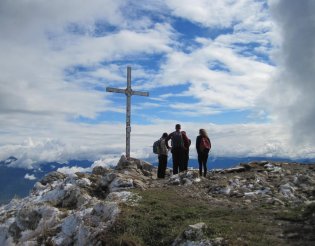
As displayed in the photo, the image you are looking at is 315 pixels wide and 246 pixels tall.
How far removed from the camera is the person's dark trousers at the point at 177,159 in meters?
28.6

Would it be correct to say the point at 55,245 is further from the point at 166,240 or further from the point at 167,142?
the point at 167,142

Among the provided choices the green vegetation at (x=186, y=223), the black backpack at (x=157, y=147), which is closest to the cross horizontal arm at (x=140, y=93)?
the black backpack at (x=157, y=147)

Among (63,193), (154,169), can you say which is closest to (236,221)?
(63,193)

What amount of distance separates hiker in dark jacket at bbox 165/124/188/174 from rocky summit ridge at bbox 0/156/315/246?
241 cm

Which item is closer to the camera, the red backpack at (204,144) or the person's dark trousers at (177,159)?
the red backpack at (204,144)

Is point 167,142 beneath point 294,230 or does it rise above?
above

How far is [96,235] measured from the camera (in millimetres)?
17141

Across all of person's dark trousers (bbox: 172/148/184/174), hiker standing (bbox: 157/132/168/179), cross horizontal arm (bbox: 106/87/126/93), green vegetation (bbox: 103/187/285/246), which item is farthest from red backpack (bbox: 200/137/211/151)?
cross horizontal arm (bbox: 106/87/126/93)

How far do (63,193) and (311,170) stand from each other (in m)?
15.8

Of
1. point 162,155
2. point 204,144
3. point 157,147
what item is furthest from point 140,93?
point 204,144

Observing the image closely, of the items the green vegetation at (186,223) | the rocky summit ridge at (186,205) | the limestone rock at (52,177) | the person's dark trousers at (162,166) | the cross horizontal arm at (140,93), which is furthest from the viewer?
the cross horizontal arm at (140,93)

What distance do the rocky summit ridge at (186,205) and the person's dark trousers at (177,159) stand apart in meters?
2.37

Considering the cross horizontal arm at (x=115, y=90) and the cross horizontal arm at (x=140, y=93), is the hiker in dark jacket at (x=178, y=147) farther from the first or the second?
the cross horizontal arm at (x=140, y=93)

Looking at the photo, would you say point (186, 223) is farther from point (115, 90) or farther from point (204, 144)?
point (115, 90)
